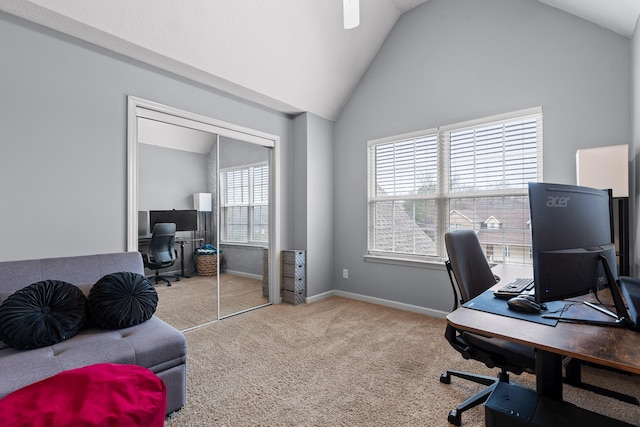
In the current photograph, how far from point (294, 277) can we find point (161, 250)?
5.35ft

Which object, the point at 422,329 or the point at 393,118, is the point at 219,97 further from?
the point at 422,329

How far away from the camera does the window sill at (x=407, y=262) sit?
11.5ft

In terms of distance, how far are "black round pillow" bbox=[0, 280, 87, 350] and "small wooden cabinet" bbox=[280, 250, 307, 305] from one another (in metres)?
2.33

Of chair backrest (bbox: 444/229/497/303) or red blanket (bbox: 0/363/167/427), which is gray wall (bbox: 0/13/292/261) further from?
chair backrest (bbox: 444/229/497/303)

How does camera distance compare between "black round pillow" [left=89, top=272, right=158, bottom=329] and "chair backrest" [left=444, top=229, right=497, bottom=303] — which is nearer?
"chair backrest" [left=444, top=229, right=497, bottom=303]

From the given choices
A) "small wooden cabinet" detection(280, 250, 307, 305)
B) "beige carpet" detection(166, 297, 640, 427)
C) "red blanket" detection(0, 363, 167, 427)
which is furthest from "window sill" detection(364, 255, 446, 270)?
"red blanket" detection(0, 363, 167, 427)

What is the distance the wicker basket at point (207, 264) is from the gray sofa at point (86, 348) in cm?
109

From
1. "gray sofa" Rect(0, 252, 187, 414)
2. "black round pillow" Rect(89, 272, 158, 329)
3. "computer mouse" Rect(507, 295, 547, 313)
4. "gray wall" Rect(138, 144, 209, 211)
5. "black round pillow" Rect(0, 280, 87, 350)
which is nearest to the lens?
"computer mouse" Rect(507, 295, 547, 313)

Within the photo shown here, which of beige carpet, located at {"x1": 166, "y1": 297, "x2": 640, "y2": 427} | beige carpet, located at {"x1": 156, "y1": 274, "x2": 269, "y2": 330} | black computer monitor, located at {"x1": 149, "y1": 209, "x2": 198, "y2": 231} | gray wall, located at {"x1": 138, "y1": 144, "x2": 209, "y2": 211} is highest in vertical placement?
gray wall, located at {"x1": 138, "y1": 144, "x2": 209, "y2": 211}

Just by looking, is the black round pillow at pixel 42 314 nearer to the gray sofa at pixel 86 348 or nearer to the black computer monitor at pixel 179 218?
the gray sofa at pixel 86 348

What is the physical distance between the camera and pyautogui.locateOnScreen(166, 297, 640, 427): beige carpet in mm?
1814

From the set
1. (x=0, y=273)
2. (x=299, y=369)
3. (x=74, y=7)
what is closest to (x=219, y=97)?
(x=74, y=7)

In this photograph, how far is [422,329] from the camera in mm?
3127

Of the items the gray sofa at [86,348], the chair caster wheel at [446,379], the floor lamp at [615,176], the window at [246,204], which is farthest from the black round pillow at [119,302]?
the floor lamp at [615,176]
